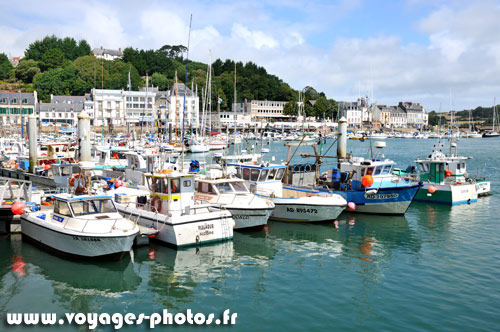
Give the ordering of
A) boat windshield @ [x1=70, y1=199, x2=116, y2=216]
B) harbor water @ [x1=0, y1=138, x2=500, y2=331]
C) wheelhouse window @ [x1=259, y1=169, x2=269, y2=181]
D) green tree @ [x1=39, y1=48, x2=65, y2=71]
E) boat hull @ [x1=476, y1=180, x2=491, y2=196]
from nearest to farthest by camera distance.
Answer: harbor water @ [x1=0, y1=138, x2=500, y2=331], boat windshield @ [x1=70, y1=199, x2=116, y2=216], wheelhouse window @ [x1=259, y1=169, x2=269, y2=181], boat hull @ [x1=476, y1=180, x2=491, y2=196], green tree @ [x1=39, y1=48, x2=65, y2=71]

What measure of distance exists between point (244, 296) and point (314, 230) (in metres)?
10.5

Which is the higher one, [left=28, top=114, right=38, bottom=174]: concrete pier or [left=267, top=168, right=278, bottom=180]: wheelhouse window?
[left=28, top=114, right=38, bottom=174]: concrete pier

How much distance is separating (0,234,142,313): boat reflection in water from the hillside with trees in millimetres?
111933

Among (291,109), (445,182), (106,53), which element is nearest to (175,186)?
(445,182)

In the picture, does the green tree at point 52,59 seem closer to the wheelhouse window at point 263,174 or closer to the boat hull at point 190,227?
the wheelhouse window at point 263,174

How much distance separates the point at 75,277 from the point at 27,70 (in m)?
153

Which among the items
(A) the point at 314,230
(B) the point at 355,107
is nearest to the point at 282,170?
(A) the point at 314,230

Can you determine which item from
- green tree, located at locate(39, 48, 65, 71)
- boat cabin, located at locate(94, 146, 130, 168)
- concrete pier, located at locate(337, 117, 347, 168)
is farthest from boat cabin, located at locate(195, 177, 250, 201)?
green tree, located at locate(39, 48, 65, 71)

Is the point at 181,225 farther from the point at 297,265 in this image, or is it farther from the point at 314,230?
the point at 314,230

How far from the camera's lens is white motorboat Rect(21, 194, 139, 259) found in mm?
17375

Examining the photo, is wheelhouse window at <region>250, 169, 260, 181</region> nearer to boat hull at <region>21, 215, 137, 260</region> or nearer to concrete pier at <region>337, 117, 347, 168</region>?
concrete pier at <region>337, 117, 347, 168</region>

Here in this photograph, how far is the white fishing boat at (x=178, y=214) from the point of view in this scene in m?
19.9

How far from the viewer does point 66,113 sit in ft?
407

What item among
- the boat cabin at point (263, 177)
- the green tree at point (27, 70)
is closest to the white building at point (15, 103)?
the green tree at point (27, 70)
